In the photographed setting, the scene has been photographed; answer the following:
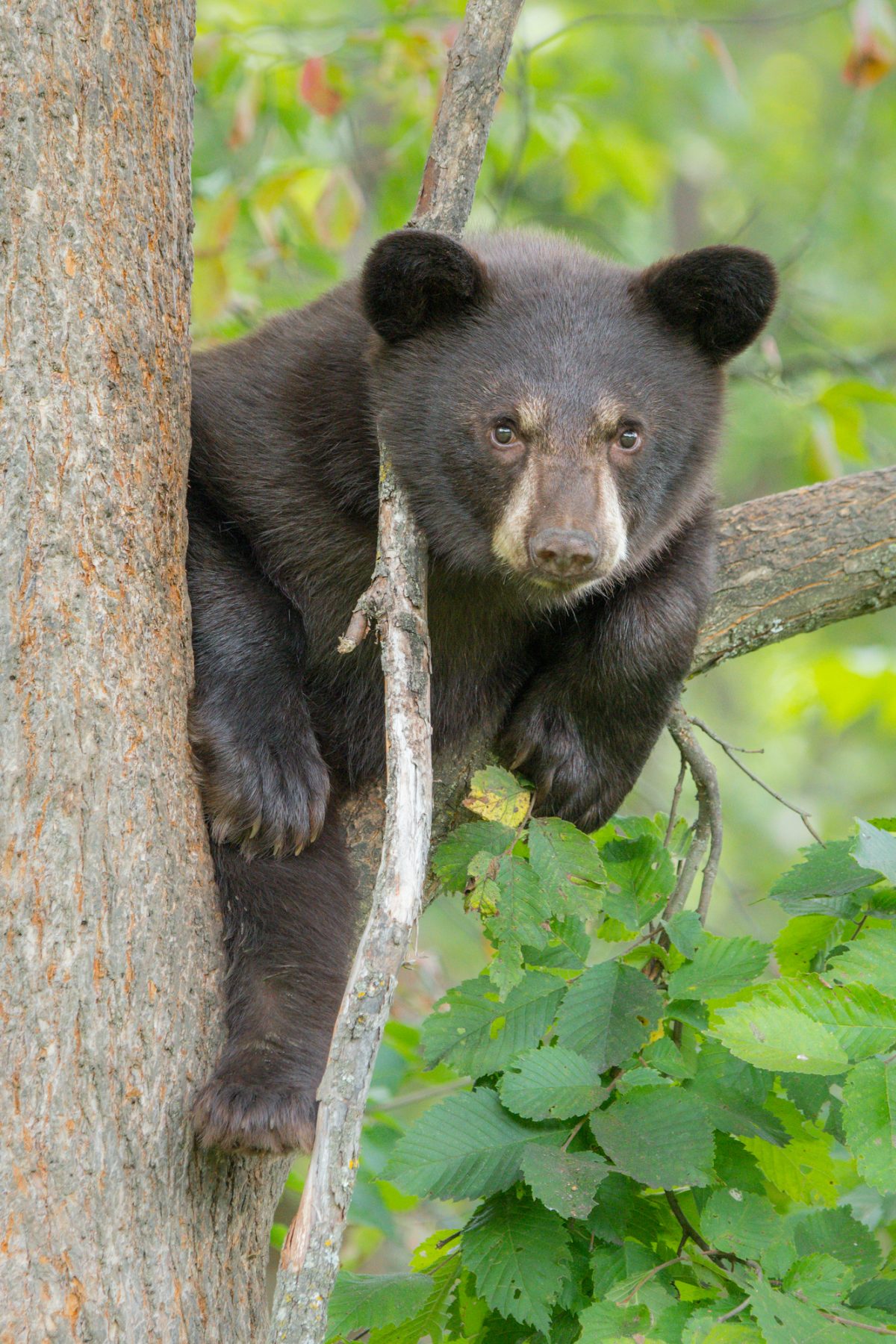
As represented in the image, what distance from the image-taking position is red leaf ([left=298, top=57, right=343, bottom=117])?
229 inches

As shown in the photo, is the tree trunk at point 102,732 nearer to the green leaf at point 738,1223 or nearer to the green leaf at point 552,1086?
the green leaf at point 552,1086

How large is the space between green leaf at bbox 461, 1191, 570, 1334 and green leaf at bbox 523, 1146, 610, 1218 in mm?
81

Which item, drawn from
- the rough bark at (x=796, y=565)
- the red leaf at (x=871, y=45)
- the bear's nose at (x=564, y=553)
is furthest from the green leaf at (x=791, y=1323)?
the red leaf at (x=871, y=45)

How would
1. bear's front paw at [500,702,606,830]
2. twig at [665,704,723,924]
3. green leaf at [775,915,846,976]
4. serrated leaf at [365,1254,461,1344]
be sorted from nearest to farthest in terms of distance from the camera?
1. serrated leaf at [365,1254,461,1344]
2. green leaf at [775,915,846,976]
3. twig at [665,704,723,924]
4. bear's front paw at [500,702,606,830]

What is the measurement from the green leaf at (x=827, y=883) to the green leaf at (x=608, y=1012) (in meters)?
0.36

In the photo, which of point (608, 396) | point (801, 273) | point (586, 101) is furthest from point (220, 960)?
point (801, 273)

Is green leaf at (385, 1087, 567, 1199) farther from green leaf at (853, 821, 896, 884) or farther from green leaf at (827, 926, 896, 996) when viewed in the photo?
green leaf at (853, 821, 896, 884)

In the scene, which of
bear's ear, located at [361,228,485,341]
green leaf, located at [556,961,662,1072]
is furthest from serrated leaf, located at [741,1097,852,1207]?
bear's ear, located at [361,228,485,341]

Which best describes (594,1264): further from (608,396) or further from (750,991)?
(608,396)

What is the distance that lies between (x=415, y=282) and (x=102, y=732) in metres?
1.65

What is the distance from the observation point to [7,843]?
213 cm

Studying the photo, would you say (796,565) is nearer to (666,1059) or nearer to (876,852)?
(876,852)

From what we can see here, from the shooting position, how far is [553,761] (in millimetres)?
3562

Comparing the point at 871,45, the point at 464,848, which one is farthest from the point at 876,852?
the point at 871,45
